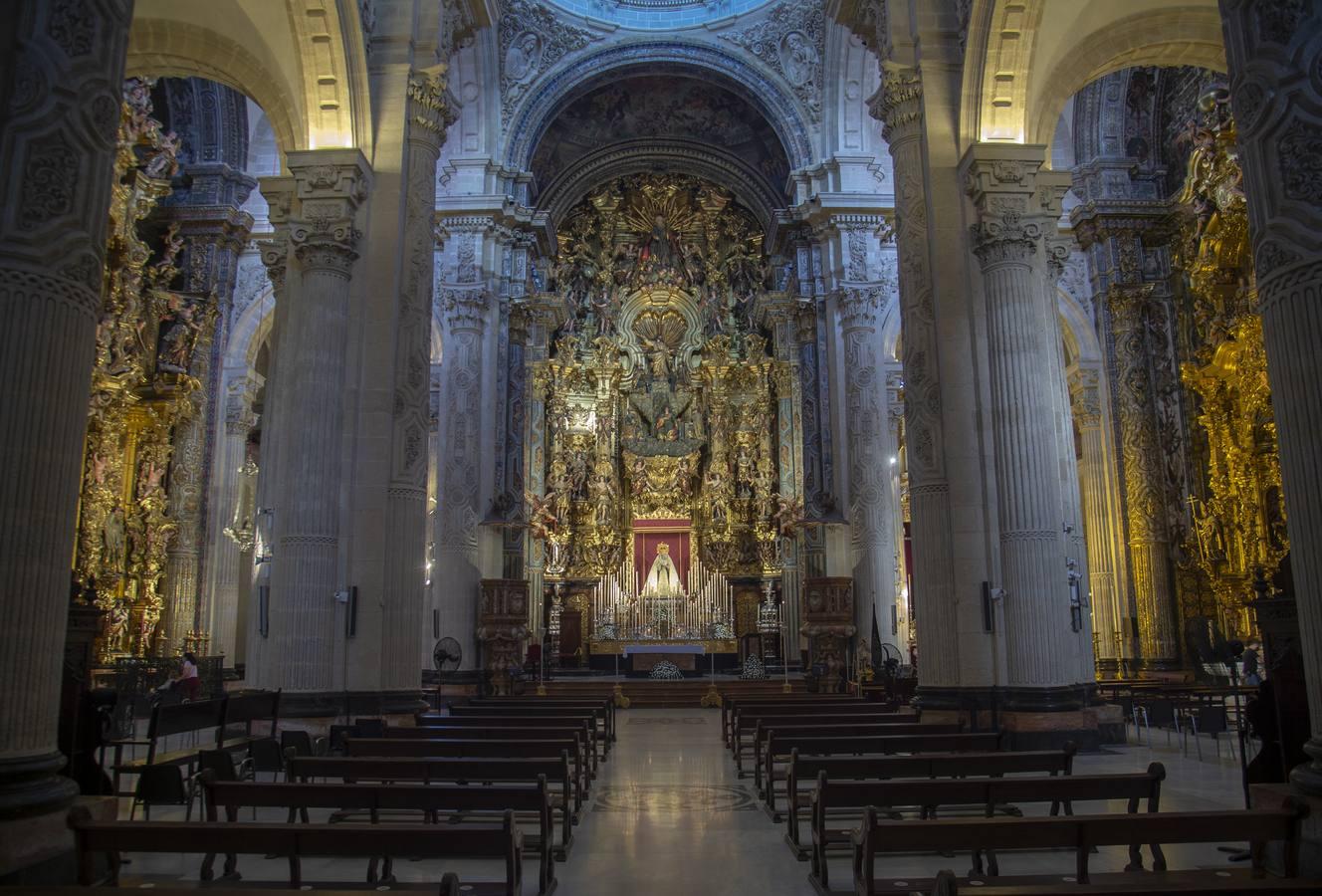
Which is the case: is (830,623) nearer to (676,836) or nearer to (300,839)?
(676,836)

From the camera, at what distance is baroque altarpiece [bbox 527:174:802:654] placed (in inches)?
1160

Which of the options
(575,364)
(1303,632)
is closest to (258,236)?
(575,364)

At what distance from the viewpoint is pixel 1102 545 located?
68.1ft

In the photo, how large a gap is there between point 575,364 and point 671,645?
948 cm

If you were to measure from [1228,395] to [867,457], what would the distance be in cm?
729

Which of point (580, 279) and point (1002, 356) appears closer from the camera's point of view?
point (1002, 356)

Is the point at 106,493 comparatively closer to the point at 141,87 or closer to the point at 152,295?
the point at 152,295

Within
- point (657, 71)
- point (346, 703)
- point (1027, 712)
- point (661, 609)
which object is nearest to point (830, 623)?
point (661, 609)

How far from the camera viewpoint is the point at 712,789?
33.0 ft

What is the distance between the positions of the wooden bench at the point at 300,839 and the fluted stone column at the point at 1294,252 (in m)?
4.19

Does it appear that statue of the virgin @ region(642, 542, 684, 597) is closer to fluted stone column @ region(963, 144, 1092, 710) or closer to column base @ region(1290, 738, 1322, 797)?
fluted stone column @ region(963, 144, 1092, 710)

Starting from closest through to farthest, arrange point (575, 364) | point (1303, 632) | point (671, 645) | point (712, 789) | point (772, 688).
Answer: point (1303, 632) → point (712, 789) → point (772, 688) → point (671, 645) → point (575, 364)

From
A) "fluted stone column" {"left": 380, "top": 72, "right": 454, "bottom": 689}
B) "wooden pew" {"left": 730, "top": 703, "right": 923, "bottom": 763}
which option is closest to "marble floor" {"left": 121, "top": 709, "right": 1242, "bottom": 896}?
"wooden pew" {"left": 730, "top": 703, "right": 923, "bottom": 763}

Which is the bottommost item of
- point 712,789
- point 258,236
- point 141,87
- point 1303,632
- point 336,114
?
point 712,789
